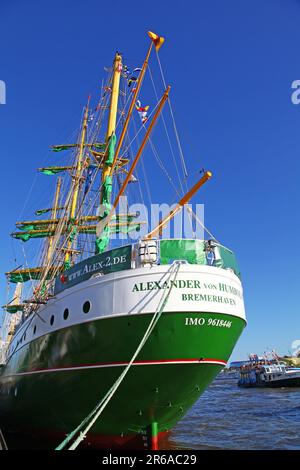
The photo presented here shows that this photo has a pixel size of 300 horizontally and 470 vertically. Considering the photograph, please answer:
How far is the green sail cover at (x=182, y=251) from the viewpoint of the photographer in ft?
42.3

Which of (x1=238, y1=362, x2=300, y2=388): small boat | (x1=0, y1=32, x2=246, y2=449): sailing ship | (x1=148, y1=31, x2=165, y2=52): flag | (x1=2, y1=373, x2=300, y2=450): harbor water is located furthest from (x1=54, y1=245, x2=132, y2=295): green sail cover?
(x1=238, y1=362, x2=300, y2=388): small boat

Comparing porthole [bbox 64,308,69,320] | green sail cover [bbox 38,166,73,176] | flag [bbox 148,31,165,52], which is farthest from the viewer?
green sail cover [bbox 38,166,73,176]

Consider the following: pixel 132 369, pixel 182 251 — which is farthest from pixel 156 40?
pixel 132 369

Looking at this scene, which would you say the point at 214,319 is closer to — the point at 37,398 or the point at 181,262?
the point at 181,262

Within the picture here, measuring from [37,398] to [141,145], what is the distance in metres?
11.4

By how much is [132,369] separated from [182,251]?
13.4 feet

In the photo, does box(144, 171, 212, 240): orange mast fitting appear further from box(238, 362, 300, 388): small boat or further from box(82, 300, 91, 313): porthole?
box(238, 362, 300, 388): small boat

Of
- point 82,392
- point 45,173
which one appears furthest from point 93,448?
point 45,173

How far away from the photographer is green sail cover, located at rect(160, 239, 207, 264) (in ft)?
42.3

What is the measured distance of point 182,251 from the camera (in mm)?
13133

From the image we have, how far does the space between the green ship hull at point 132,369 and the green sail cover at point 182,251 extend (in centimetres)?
194

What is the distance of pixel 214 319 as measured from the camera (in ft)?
40.3

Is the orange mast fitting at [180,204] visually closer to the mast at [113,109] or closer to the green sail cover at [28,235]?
the mast at [113,109]

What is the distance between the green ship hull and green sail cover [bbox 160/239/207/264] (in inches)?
76.5
